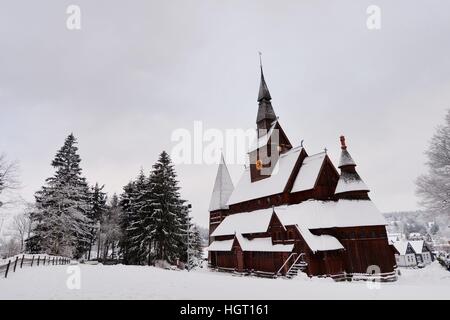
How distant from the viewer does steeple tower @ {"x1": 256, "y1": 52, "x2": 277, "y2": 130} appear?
38713mm

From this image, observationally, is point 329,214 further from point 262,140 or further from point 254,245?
point 262,140

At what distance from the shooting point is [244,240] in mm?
32312

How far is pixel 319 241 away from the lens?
80.9 ft

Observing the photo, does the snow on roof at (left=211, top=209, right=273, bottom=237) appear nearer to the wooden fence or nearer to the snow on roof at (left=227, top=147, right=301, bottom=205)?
the snow on roof at (left=227, top=147, right=301, bottom=205)

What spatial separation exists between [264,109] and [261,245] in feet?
64.4

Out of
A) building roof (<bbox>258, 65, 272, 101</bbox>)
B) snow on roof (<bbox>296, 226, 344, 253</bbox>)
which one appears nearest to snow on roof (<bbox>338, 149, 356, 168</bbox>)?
snow on roof (<bbox>296, 226, 344, 253</bbox>)

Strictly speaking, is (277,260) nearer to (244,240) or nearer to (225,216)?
(244,240)

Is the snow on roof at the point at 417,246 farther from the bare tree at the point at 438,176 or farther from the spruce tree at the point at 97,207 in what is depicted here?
the spruce tree at the point at 97,207

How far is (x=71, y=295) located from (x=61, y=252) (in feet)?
88.7

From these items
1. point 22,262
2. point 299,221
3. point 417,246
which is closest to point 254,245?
point 299,221

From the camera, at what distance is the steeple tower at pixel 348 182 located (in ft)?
87.3

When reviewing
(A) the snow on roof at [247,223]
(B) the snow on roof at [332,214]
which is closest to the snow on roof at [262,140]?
(A) the snow on roof at [247,223]

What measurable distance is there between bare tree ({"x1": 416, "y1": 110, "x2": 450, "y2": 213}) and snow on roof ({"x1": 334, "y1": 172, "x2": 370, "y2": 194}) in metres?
5.11
